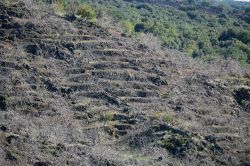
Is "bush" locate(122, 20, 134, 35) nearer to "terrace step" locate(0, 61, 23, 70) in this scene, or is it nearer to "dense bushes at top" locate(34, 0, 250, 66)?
"dense bushes at top" locate(34, 0, 250, 66)

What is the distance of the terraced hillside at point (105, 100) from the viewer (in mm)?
29344

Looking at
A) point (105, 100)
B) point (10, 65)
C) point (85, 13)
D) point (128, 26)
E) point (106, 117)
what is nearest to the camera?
point (106, 117)

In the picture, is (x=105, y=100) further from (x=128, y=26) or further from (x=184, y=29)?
(x=184, y=29)

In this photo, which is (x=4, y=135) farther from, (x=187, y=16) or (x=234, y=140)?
(x=187, y=16)

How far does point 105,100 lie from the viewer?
114 ft

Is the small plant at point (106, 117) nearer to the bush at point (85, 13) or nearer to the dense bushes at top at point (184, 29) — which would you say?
the bush at point (85, 13)

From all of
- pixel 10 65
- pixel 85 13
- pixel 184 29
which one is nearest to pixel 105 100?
pixel 10 65

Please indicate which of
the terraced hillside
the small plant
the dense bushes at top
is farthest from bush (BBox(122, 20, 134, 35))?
the small plant

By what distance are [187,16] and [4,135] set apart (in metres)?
58.8

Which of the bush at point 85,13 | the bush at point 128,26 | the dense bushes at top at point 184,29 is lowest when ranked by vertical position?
the dense bushes at top at point 184,29

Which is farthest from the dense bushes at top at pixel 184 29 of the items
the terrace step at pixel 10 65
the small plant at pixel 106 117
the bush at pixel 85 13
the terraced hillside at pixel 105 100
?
the small plant at pixel 106 117

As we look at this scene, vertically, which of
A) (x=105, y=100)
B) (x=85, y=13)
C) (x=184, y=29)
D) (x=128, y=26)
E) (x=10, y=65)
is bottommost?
(x=184, y=29)

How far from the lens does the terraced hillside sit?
29344 millimetres

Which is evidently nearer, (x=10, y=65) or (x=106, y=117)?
(x=106, y=117)
